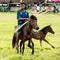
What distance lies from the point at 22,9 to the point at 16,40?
1187 mm

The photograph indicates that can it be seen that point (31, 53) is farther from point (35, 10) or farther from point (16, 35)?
point (35, 10)

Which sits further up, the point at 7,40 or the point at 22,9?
the point at 22,9

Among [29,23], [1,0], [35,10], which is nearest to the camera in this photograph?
[29,23]

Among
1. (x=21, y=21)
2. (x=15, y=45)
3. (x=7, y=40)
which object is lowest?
(x=7, y=40)

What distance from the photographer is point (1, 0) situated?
50344 mm

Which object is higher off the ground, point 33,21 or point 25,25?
point 33,21

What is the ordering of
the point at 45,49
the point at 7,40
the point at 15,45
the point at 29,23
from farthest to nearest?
the point at 7,40 < the point at 45,49 < the point at 15,45 < the point at 29,23

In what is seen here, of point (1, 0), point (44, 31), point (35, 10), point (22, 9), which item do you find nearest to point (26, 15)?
point (22, 9)

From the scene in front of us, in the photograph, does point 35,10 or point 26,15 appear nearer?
point 26,15

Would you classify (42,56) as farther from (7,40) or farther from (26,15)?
(7,40)

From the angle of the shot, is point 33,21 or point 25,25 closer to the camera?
point 33,21

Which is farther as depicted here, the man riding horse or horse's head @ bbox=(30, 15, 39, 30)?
the man riding horse

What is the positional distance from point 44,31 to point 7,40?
11.3ft

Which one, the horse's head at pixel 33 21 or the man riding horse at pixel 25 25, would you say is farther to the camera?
the man riding horse at pixel 25 25
